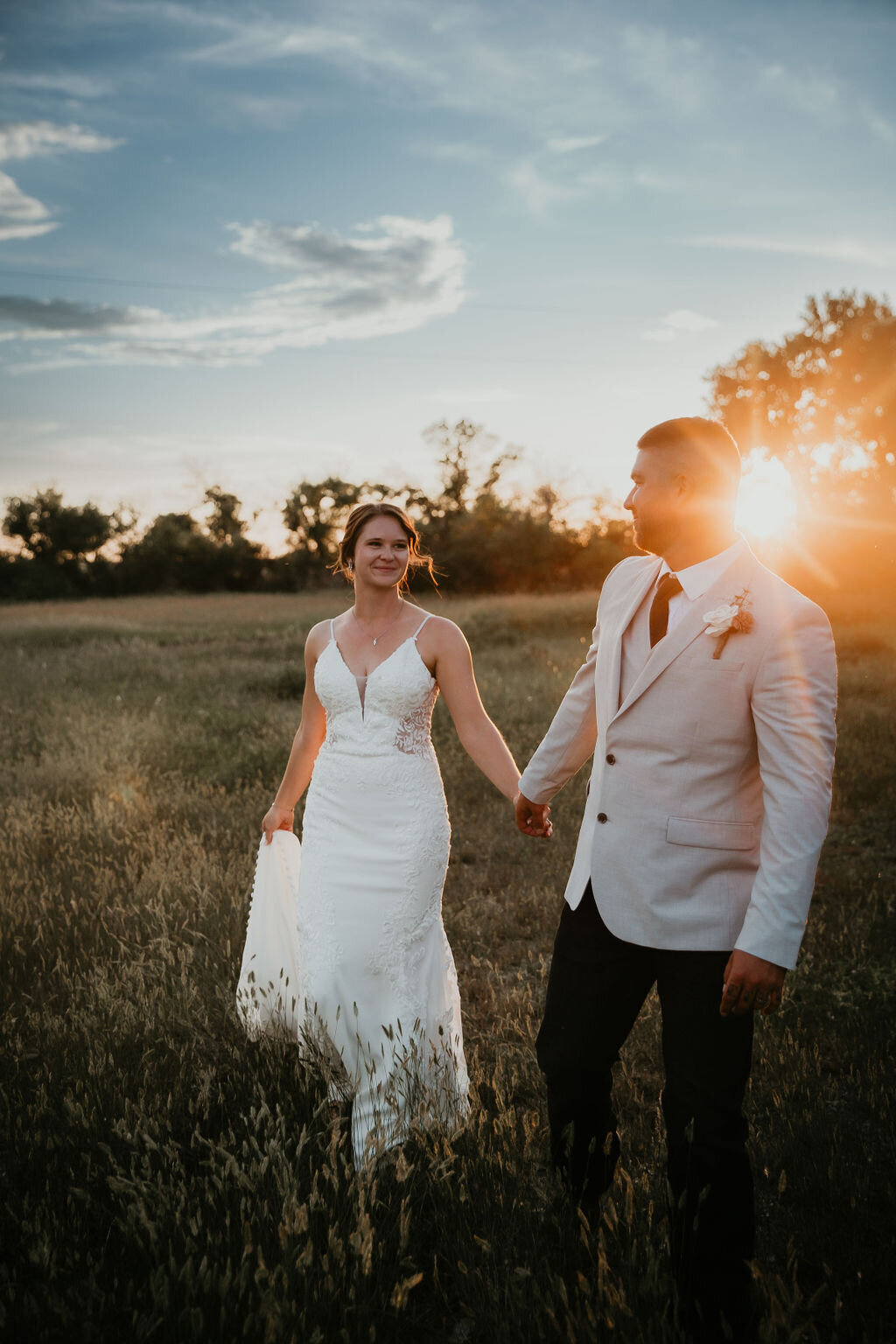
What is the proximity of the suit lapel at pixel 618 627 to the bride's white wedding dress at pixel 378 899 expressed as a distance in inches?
49.4

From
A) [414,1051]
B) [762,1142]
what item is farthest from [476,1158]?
[762,1142]

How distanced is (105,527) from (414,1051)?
6565cm

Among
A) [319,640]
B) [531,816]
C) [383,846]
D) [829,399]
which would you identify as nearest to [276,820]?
[383,846]

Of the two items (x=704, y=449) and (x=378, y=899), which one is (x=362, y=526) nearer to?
(x=378, y=899)

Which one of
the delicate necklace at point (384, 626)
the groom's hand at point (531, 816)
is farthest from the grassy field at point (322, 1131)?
the delicate necklace at point (384, 626)

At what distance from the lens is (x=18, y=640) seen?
2433 cm

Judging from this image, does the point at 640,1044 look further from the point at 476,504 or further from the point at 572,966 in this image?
the point at 476,504

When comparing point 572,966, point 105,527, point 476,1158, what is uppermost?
point 105,527

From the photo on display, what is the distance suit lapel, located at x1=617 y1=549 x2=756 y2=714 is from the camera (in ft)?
7.98

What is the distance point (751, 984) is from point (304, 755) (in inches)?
102

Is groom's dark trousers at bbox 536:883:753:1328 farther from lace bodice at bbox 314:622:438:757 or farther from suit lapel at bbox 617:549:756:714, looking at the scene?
lace bodice at bbox 314:622:438:757

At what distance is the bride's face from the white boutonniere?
1851 millimetres

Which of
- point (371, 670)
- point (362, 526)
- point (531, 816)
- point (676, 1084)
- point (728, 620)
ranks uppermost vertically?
point (362, 526)

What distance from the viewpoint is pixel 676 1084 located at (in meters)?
2.41
